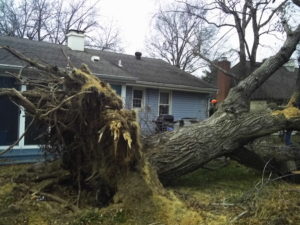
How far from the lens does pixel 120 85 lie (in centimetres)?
1244

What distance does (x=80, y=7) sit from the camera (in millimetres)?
31984

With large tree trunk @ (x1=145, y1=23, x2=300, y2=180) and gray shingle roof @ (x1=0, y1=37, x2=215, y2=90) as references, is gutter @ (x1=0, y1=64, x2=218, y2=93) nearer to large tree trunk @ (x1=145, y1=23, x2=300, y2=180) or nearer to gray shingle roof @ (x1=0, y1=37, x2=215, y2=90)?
gray shingle roof @ (x1=0, y1=37, x2=215, y2=90)

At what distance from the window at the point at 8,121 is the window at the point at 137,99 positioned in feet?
18.1

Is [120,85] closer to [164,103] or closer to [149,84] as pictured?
[149,84]

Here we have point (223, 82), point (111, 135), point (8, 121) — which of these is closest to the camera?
point (111, 135)

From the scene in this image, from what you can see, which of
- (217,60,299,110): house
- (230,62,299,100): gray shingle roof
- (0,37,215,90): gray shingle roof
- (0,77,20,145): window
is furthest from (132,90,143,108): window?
(230,62,299,100): gray shingle roof

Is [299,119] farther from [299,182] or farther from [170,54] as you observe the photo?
[170,54]

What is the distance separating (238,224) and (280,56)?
546cm

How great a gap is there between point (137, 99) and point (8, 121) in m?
5.93

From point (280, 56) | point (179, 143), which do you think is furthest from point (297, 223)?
point (280, 56)

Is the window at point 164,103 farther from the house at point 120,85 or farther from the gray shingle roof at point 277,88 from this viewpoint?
the gray shingle roof at point 277,88

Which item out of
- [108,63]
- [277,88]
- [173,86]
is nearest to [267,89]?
[277,88]

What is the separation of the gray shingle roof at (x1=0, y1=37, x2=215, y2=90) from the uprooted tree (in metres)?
4.36

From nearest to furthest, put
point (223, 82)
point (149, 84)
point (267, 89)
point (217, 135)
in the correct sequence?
point (217, 135)
point (149, 84)
point (223, 82)
point (267, 89)
